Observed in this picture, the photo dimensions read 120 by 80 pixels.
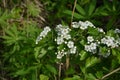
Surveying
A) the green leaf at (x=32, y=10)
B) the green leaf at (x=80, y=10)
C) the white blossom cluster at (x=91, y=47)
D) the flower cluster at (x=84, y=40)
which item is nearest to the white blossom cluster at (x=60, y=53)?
the flower cluster at (x=84, y=40)

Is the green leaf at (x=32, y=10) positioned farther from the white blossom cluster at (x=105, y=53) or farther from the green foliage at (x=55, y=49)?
the white blossom cluster at (x=105, y=53)

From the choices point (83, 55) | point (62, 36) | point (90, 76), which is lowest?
point (90, 76)

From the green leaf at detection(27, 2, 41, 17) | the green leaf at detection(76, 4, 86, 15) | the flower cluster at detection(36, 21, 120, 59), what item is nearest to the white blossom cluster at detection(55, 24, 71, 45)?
the flower cluster at detection(36, 21, 120, 59)

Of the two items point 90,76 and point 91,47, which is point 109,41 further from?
point 90,76

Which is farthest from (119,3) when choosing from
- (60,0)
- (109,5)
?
(60,0)

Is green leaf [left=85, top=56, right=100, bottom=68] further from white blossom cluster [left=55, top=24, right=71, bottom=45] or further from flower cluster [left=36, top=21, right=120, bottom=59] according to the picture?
white blossom cluster [left=55, top=24, right=71, bottom=45]

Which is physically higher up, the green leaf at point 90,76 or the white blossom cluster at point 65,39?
the white blossom cluster at point 65,39

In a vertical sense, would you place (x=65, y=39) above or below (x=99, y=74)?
above

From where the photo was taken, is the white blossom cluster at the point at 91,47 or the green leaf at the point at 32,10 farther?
the green leaf at the point at 32,10

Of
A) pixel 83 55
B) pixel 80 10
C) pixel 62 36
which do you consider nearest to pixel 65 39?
pixel 62 36

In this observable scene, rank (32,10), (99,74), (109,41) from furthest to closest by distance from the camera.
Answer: (32,10)
(99,74)
(109,41)

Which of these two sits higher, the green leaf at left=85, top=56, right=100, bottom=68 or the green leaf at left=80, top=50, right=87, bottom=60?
the green leaf at left=80, top=50, right=87, bottom=60

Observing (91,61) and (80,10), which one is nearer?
(91,61)
